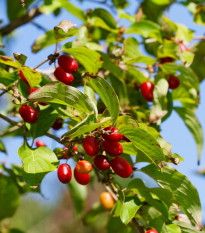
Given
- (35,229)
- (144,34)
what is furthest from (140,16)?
(35,229)

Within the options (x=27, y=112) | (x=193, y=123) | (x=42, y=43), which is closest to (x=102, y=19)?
(x=42, y=43)

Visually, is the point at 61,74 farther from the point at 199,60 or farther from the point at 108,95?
the point at 199,60

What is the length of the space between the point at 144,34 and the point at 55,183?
8.01 metres

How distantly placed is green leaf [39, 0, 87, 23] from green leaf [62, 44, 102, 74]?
2.54ft

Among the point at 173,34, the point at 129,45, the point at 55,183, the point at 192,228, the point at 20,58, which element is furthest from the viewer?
the point at 55,183

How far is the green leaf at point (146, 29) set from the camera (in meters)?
2.17

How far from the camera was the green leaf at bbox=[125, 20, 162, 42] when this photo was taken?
7.12 ft

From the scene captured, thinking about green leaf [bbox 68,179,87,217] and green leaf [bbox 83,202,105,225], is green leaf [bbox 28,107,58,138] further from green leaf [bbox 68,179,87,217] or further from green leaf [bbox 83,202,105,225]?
green leaf [bbox 83,202,105,225]

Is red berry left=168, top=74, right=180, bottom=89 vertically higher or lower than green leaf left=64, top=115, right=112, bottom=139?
lower

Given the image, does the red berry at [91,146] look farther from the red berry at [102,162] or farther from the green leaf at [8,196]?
the green leaf at [8,196]

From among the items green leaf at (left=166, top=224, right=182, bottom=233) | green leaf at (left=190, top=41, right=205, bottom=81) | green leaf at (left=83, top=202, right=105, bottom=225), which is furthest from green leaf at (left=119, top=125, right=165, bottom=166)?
green leaf at (left=83, top=202, right=105, bottom=225)

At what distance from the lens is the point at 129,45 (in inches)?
82.2

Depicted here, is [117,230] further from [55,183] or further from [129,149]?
[55,183]

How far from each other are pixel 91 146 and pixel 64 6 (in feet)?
4.62
